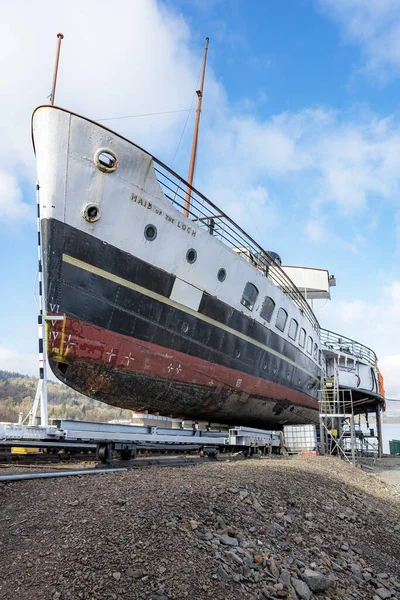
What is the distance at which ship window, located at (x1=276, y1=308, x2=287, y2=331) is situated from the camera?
50.0 ft

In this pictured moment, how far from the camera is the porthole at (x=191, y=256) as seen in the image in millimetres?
11242

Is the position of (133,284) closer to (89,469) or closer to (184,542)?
(89,469)

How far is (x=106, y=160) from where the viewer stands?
9992mm

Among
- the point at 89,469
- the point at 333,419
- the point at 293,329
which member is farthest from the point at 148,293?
the point at 333,419

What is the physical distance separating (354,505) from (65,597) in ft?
19.7

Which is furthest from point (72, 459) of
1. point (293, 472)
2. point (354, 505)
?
point (354, 505)

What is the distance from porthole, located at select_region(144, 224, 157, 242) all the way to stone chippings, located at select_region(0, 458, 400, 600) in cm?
539

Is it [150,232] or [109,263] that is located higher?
[150,232]

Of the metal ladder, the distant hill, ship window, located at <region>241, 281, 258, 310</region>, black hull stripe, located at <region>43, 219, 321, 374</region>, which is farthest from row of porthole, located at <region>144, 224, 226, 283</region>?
the distant hill

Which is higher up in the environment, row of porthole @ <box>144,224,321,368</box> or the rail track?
row of porthole @ <box>144,224,321,368</box>

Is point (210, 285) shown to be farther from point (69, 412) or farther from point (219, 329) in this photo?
point (69, 412)

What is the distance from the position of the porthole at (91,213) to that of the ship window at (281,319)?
25.1 ft

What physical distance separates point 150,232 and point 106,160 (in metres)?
1.87

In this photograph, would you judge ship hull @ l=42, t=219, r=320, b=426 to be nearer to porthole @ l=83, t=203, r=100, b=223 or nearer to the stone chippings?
porthole @ l=83, t=203, r=100, b=223
